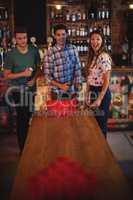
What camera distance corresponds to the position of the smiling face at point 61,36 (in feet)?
15.6

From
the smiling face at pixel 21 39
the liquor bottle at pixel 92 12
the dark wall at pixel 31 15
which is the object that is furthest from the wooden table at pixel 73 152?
the liquor bottle at pixel 92 12

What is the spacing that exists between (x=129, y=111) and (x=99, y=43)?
240 cm

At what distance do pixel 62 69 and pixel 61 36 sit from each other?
1.30 feet

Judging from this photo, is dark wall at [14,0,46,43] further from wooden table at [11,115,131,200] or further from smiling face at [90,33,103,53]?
wooden table at [11,115,131,200]

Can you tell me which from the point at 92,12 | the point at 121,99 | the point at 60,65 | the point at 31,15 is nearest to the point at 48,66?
the point at 60,65

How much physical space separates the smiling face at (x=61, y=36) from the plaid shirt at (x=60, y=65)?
0.12 meters

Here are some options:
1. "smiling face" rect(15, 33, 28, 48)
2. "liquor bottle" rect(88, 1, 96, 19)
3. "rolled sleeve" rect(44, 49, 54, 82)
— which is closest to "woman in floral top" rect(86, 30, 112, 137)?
"rolled sleeve" rect(44, 49, 54, 82)

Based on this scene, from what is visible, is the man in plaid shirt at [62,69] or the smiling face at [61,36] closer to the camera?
the smiling face at [61,36]

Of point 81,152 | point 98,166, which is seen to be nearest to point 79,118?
point 81,152

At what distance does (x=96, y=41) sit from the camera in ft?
16.0

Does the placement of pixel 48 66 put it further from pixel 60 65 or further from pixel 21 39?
pixel 21 39

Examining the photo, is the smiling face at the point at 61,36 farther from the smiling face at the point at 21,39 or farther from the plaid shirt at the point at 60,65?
the smiling face at the point at 21,39

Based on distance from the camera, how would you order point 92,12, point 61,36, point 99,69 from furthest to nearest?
point 92,12
point 99,69
point 61,36

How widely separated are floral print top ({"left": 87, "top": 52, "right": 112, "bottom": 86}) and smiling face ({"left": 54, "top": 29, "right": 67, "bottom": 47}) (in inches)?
15.5
